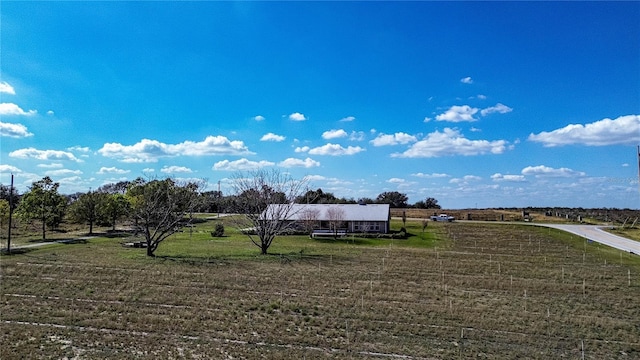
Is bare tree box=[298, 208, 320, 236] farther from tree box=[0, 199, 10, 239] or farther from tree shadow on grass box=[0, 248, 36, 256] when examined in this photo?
tree box=[0, 199, 10, 239]

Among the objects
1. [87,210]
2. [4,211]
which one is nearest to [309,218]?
[87,210]

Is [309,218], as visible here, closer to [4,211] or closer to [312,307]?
[4,211]

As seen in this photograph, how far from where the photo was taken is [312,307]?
17.4 meters

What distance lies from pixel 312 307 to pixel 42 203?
125 ft

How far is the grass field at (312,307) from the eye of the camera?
1326 cm

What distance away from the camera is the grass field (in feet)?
43.5

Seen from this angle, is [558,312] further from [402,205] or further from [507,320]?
[402,205]

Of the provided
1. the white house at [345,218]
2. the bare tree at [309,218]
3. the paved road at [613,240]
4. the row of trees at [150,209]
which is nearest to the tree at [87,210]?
the row of trees at [150,209]

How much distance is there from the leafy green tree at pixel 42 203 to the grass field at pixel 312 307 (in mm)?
15009

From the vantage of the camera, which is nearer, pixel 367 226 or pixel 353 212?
pixel 367 226

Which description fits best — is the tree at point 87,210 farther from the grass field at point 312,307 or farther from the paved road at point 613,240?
the paved road at point 613,240

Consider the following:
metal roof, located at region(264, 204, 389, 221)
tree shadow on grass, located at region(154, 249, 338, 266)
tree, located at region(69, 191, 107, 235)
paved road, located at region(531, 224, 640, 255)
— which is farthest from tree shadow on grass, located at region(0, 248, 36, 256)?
paved road, located at region(531, 224, 640, 255)

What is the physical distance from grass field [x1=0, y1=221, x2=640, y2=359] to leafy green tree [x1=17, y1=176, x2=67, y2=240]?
15.0m

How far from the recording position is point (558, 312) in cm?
1745
